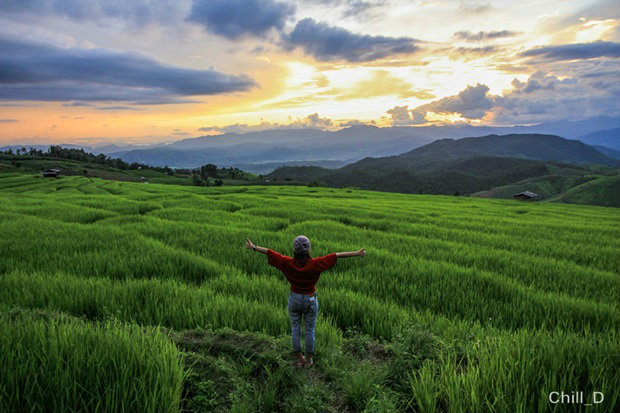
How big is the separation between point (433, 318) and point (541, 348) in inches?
80.7

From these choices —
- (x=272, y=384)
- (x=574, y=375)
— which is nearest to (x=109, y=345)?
(x=272, y=384)

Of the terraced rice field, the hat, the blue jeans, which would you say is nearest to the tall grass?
the terraced rice field

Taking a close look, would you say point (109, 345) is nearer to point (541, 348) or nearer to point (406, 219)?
point (541, 348)

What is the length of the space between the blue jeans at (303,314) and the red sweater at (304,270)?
0.07m

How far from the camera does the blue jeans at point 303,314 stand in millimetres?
3377

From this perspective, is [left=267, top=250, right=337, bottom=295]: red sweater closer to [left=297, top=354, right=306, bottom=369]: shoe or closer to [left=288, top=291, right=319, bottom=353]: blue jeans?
[left=288, top=291, right=319, bottom=353]: blue jeans

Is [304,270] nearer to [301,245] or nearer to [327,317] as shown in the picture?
[301,245]

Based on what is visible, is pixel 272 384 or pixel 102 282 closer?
pixel 272 384

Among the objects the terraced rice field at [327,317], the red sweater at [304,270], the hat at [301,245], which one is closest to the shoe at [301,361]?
the terraced rice field at [327,317]

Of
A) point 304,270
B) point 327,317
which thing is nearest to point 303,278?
point 304,270

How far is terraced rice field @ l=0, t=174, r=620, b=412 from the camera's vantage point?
103 inches

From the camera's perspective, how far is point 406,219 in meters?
16.0

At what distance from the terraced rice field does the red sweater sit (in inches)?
35.2

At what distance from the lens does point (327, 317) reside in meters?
4.86
